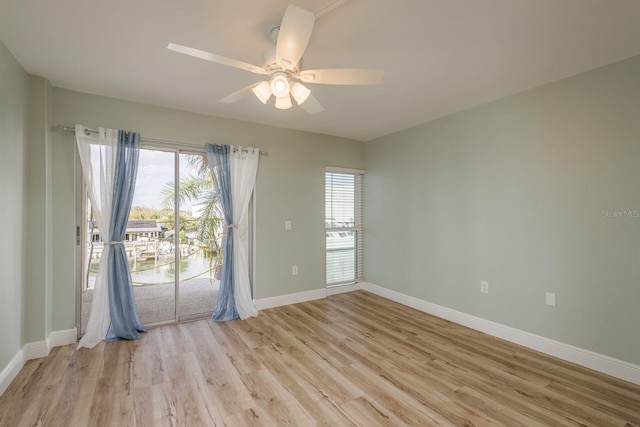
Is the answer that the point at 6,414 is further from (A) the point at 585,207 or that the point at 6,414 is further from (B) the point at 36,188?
(A) the point at 585,207

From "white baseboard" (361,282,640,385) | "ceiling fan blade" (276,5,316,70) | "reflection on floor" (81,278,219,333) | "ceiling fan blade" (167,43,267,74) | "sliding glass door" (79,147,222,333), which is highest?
"ceiling fan blade" (276,5,316,70)

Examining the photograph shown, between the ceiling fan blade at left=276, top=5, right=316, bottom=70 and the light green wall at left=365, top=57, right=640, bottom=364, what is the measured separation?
2486 mm

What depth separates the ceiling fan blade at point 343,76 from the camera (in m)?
1.74

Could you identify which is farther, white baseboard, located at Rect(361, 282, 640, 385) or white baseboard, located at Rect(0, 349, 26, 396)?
white baseboard, located at Rect(361, 282, 640, 385)

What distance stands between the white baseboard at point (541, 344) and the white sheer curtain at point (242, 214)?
7.37 feet

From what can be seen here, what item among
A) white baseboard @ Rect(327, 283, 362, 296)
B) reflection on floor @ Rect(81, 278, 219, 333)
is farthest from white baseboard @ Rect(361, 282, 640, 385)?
reflection on floor @ Rect(81, 278, 219, 333)

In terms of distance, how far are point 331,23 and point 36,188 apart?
9.55 feet

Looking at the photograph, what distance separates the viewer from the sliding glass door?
3.22m

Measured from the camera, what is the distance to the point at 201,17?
182 centimetres

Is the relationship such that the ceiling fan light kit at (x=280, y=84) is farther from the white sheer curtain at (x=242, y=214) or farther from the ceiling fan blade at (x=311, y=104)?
the white sheer curtain at (x=242, y=214)

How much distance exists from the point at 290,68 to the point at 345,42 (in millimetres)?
572

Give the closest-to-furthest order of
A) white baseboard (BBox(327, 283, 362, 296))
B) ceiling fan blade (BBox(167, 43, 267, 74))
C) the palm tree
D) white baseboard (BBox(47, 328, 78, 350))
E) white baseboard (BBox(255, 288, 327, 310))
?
ceiling fan blade (BBox(167, 43, 267, 74)), white baseboard (BBox(47, 328, 78, 350)), the palm tree, white baseboard (BBox(255, 288, 327, 310)), white baseboard (BBox(327, 283, 362, 296))

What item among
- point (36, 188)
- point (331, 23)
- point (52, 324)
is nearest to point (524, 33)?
point (331, 23)

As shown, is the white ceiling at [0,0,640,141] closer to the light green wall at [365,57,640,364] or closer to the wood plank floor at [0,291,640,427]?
the light green wall at [365,57,640,364]
